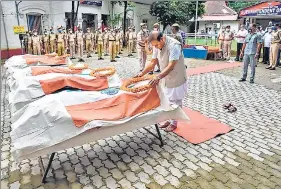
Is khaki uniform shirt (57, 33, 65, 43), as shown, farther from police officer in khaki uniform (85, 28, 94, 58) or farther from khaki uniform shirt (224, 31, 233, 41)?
khaki uniform shirt (224, 31, 233, 41)

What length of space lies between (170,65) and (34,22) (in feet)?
46.1

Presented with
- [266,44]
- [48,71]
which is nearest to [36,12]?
[48,71]

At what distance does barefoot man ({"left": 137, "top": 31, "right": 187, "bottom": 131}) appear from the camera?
11.8ft

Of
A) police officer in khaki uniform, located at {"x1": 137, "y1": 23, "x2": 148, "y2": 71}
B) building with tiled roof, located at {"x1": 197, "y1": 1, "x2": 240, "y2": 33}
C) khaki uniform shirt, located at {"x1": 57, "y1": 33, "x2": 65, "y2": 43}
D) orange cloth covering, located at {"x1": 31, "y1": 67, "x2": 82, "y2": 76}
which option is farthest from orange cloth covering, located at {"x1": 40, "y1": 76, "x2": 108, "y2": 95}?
building with tiled roof, located at {"x1": 197, "y1": 1, "x2": 240, "y2": 33}

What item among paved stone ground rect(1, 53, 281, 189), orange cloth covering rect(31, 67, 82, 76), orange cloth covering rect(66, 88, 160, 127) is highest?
orange cloth covering rect(31, 67, 82, 76)

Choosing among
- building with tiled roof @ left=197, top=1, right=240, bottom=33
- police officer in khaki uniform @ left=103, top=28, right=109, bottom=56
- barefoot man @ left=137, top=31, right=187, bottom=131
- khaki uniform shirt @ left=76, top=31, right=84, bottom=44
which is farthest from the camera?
building with tiled roof @ left=197, top=1, right=240, bottom=33

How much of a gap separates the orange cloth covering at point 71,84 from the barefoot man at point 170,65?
1017 millimetres

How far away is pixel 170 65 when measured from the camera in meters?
3.59

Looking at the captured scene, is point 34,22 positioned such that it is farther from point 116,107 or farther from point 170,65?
point 116,107

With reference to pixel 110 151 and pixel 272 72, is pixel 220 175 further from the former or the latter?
pixel 272 72

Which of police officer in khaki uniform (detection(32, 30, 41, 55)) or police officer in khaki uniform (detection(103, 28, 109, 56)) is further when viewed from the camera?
police officer in khaki uniform (detection(103, 28, 109, 56))

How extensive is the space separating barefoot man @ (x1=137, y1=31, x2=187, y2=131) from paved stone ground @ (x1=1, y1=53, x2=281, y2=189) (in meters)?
0.77

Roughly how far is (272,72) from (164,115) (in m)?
7.77

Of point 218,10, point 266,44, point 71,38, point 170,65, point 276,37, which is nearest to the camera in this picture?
point 170,65
